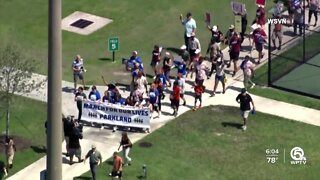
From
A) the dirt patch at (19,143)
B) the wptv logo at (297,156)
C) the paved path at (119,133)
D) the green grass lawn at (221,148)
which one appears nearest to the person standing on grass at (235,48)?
the paved path at (119,133)

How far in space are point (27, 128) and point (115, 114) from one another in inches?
127

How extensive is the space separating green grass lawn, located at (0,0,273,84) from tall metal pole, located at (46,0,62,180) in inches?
827

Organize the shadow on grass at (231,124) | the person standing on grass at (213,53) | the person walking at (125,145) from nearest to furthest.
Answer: the person walking at (125,145)
the shadow on grass at (231,124)
the person standing on grass at (213,53)

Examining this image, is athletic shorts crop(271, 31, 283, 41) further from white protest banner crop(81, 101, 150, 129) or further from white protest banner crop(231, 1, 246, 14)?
white protest banner crop(81, 101, 150, 129)

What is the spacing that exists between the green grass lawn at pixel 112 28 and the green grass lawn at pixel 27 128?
2841 millimetres

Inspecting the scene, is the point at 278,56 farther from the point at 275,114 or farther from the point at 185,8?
the point at 185,8

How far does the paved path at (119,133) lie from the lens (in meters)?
27.5

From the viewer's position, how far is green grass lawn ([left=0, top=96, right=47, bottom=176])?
28.1 metres

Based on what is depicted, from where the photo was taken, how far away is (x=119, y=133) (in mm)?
30047

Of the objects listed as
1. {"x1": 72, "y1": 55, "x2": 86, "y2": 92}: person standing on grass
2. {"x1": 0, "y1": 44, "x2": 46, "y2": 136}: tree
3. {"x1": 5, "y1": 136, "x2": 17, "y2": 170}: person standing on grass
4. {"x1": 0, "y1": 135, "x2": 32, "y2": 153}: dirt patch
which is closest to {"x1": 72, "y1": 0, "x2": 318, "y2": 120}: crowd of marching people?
{"x1": 72, "y1": 55, "x2": 86, "y2": 92}: person standing on grass

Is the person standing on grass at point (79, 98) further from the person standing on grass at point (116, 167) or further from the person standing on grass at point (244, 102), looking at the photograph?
the person standing on grass at point (244, 102)

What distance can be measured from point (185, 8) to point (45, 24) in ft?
22.3

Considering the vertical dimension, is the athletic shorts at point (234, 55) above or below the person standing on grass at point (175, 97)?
above

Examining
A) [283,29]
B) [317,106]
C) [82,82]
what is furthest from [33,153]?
[283,29]
